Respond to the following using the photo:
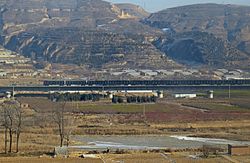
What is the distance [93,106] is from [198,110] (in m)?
7.44

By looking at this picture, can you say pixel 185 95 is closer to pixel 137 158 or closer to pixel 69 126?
pixel 69 126

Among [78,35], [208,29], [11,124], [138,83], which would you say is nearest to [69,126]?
[11,124]

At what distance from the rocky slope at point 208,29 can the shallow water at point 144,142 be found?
7509 centimetres

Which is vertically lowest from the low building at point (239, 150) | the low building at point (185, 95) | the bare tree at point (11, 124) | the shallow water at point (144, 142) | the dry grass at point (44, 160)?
the dry grass at point (44, 160)

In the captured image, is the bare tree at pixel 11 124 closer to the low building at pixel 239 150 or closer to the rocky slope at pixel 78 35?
the low building at pixel 239 150

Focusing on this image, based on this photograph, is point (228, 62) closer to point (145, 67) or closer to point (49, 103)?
point (145, 67)

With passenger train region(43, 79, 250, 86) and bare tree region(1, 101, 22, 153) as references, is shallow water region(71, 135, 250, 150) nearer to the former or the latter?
bare tree region(1, 101, 22, 153)

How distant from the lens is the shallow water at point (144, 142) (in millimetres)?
31906

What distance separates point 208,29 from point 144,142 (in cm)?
12861

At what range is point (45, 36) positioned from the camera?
129 metres

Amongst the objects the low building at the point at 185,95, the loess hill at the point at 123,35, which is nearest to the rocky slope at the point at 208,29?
the loess hill at the point at 123,35

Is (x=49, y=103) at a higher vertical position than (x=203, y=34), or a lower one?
lower

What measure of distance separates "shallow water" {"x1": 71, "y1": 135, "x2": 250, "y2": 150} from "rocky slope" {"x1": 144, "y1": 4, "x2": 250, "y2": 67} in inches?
2956

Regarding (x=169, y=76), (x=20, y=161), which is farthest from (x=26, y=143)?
(x=169, y=76)
